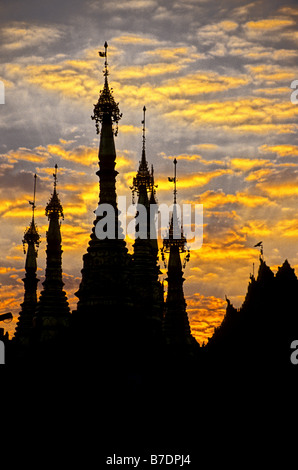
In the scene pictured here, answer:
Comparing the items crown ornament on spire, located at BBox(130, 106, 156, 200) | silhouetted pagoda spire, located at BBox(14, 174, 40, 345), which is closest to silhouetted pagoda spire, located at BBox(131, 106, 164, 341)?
crown ornament on spire, located at BBox(130, 106, 156, 200)

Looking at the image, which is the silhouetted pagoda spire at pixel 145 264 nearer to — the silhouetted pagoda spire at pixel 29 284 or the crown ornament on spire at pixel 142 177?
the crown ornament on spire at pixel 142 177

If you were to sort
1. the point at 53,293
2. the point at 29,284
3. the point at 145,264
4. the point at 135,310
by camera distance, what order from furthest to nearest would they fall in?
the point at 29,284 → the point at 145,264 → the point at 53,293 → the point at 135,310

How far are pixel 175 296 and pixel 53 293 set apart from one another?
11038 mm

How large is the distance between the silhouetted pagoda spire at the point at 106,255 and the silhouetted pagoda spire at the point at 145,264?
5.12 m

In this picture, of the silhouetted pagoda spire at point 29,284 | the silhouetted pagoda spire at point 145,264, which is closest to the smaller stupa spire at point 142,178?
the silhouetted pagoda spire at point 145,264

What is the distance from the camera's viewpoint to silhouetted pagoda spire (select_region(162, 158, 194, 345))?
249ft

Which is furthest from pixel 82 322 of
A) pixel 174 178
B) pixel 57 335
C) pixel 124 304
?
pixel 174 178

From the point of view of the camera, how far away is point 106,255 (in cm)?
6681

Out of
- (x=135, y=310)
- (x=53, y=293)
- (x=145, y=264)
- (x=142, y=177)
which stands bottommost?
(x=135, y=310)

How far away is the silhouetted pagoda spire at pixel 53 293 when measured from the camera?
239 ft

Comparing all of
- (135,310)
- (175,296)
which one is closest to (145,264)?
(175,296)

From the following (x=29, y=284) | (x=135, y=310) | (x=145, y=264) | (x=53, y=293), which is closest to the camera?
(x=135, y=310)

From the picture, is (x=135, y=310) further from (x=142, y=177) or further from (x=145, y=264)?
(x=142, y=177)

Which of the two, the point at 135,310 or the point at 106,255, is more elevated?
the point at 106,255
